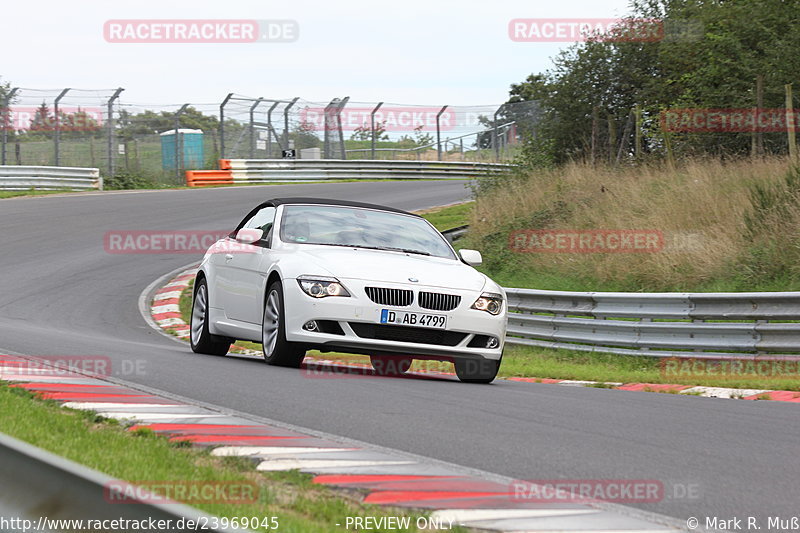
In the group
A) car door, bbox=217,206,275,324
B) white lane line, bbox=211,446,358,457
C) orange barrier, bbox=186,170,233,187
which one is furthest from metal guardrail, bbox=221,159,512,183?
white lane line, bbox=211,446,358,457

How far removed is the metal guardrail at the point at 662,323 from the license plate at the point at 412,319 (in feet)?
15.0

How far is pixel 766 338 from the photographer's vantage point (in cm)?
1200

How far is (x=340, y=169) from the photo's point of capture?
43000 mm

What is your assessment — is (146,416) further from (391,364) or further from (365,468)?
(391,364)

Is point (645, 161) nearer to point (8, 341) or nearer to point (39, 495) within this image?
point (8, 341)

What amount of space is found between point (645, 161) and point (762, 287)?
9.82 m

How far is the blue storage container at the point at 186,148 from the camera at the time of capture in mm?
38166

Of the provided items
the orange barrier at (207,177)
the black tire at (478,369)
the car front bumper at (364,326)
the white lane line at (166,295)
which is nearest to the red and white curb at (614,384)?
the car front bumper at (364,326)

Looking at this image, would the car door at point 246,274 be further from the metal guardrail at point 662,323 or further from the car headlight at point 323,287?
the metal guardrail at point 662,323

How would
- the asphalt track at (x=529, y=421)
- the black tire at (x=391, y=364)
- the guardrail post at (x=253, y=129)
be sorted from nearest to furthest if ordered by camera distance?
1. the asphalt track at (x=529, y=421)
2. the black tire at (x=391, y=364)
3. the guardrail post at (x=253, y=129)

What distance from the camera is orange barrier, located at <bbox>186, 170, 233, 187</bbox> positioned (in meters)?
38.3

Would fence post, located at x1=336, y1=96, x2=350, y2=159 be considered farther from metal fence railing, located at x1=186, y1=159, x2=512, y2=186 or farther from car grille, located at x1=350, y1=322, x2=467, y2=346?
car grille, located at x1=350, y1=322, x2=467, y2=346

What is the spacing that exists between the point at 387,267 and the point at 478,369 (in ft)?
4.28

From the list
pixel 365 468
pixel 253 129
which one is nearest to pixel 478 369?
pixel 365 468
